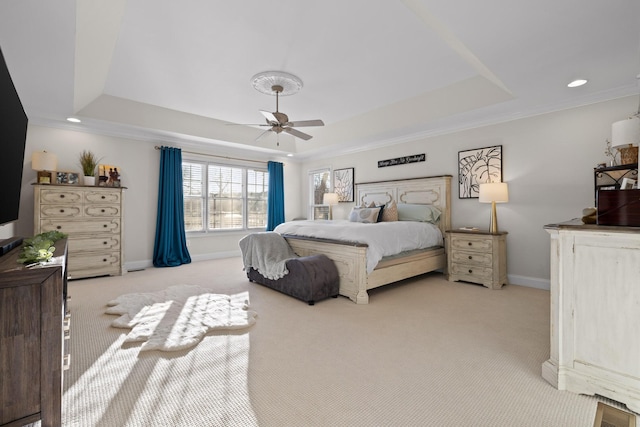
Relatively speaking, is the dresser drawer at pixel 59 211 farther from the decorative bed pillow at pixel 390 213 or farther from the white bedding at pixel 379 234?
the decorative bed pillow at pixel 390 213

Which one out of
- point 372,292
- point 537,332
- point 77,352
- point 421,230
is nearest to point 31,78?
point 77,352

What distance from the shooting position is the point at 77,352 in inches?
84.9

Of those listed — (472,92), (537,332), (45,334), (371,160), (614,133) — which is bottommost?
(537,332)

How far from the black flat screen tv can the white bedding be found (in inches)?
113

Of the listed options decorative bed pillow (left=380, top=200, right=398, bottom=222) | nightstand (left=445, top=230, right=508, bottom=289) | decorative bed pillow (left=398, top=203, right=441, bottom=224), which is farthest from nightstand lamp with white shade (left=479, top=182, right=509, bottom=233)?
decorative bed pillow (left=380, top=200, right=398, bottom=222)

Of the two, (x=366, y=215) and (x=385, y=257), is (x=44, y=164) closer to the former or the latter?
(x=366, y=215)

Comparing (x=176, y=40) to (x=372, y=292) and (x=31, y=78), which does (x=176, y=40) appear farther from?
(x=372, y=292)

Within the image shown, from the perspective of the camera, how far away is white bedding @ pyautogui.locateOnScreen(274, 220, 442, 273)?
3455 mm

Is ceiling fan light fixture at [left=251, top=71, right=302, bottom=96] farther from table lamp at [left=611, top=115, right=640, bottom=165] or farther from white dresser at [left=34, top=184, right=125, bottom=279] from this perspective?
table lamp at [left=611, top=115, right=640, bottom=165]

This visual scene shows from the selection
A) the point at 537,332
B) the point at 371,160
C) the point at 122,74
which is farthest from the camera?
the point at 371,160

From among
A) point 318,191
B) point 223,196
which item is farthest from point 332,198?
point 223,196

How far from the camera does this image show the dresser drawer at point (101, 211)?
449 cm

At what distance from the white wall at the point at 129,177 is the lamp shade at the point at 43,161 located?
30 centimetres

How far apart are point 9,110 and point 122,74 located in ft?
6.59
